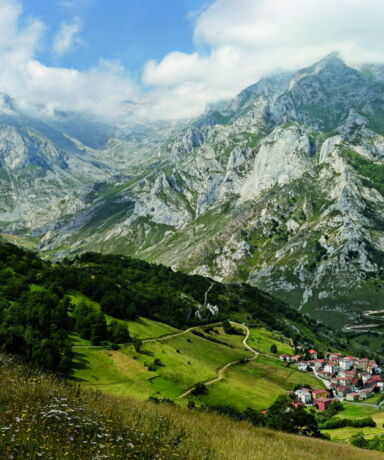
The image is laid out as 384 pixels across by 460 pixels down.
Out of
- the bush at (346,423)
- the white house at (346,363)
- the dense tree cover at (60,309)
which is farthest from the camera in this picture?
the white house at (346,363)

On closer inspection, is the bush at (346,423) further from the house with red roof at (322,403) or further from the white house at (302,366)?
the white house at (302,366)

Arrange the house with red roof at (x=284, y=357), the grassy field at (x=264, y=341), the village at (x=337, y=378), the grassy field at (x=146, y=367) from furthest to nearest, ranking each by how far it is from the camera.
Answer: the grassy field at (x=264, y=341)
the house with red roof at (x=284, y=357)
the village at (x=337, y=378)
the grassy field at (x=146, y=367)

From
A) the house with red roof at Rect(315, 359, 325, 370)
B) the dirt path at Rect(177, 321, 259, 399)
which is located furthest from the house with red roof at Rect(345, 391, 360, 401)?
the dirt path at Rect(177, 321, 259, 399)

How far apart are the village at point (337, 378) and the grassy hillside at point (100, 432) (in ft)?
317

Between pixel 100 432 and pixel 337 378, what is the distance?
138923 mm

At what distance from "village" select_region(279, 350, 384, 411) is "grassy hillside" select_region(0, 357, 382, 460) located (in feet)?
317

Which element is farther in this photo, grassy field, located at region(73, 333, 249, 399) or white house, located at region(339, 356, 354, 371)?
white house, located at region(339, 356, 354, 371)

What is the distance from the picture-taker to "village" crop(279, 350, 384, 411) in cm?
10938

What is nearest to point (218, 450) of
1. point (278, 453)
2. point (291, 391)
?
point (278, 453)

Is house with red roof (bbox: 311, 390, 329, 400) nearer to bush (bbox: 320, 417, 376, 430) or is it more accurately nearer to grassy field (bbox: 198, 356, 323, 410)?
grassy field (bbox: 198, 356, 323, 410)

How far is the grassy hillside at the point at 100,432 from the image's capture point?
409 inches

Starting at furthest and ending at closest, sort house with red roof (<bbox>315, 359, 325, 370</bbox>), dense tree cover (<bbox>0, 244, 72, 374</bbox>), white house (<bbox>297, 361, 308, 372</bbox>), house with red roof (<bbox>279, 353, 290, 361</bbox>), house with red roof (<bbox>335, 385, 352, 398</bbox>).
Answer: house with red roof (<bbox>315, 359, 325, 370</bbox>)
white house (<bbox>297, 361, 308, 372</bbox>)
house with red roof (<bbox>279, 353, 290, 361</bbox>)
house with red roof (<bbox>335, 385, 352, 398</bbox>)
dense tree cover (<bbox>0, 244, 72, 374</bbox>)

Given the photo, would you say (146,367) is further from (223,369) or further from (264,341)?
(264,341)

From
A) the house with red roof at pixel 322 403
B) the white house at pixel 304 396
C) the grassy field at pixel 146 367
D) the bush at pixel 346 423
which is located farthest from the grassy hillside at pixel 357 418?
the grassy field at pixel 146 367
